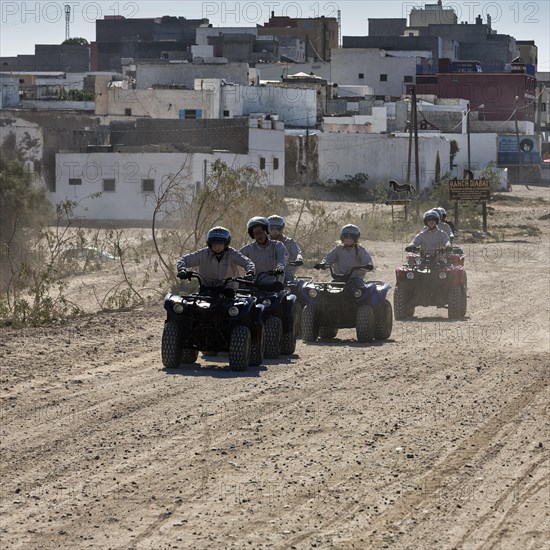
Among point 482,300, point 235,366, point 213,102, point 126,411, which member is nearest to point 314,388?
point 235,366

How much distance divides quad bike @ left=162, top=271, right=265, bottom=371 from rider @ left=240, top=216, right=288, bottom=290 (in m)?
1.57

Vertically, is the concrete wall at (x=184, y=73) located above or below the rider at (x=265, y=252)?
above

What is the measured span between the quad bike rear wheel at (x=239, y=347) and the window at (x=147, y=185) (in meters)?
39.7

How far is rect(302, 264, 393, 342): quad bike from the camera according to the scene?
18.3m

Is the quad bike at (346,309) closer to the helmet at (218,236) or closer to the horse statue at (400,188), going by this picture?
the helmet at (218,236)

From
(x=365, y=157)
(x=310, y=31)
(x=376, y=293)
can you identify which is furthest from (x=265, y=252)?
(x=310, y=31)

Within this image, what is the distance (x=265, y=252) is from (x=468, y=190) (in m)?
34.3

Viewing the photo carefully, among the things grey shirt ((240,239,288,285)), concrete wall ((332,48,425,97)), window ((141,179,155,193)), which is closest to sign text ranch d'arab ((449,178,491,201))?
window ((141,179,155,193))

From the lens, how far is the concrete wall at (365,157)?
76188mm

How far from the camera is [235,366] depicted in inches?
596

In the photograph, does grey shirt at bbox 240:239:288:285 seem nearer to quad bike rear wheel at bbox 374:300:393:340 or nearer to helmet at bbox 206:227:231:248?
helmet at bbox 206:227:231:248

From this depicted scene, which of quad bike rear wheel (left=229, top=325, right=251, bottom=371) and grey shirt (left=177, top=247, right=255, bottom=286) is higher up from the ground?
grey shirt (left=177, top=247, right=255, bottom=286)

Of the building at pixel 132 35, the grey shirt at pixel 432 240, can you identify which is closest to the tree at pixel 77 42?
the building at pixel 132 35

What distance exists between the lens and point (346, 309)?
60.5ft
